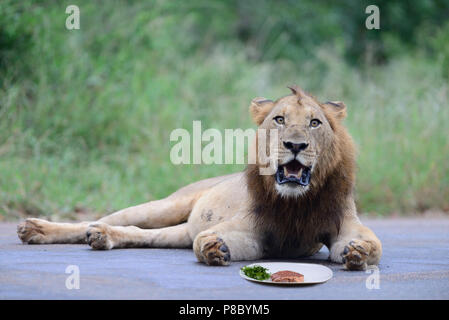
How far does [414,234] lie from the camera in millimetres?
6523

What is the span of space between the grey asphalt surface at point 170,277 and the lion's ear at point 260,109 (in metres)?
0.96

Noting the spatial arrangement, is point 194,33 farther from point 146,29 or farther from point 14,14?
point 14,14

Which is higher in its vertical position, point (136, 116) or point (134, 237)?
point (136, 116)

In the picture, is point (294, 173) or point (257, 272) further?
point (294, 173)

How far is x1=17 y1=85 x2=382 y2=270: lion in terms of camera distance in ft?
13.7

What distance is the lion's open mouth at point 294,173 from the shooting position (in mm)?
4266

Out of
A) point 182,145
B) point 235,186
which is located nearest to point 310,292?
point 235,186

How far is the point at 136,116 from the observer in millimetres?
10531

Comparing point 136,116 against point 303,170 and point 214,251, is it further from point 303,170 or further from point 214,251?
point 214,251

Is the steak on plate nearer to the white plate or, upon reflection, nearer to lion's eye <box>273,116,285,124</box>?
the white plate

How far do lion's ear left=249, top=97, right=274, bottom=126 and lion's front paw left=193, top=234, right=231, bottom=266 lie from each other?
3.08 ft

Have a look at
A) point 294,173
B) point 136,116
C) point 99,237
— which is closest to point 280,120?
point 294,173

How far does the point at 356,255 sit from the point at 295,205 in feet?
1.90

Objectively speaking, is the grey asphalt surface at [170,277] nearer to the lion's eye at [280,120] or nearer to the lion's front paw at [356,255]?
the lion's front paw at [356,255]
